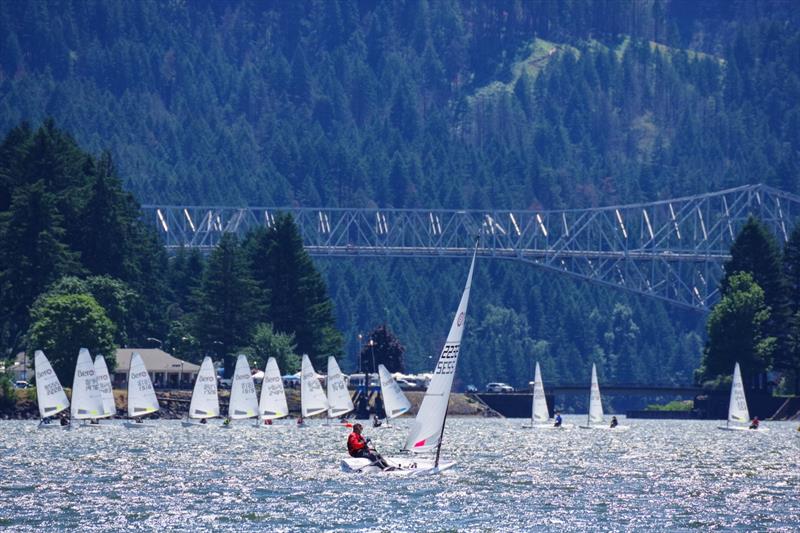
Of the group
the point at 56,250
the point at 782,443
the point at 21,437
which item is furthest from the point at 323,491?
the point at 56,250

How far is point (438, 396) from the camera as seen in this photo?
65.4m

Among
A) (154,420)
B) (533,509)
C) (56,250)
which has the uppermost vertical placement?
(56,250)

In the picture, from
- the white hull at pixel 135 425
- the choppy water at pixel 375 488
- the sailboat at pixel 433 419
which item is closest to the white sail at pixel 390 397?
the white hull at pixel 135 425

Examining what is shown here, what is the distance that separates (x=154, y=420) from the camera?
415ft

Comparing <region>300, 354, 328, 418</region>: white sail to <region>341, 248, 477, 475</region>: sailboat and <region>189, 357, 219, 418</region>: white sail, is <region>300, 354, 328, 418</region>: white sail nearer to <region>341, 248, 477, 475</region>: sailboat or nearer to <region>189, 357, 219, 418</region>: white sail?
<region>189, 357, 219, 418</region>: white sail

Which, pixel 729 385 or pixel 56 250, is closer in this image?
pixel 56 250

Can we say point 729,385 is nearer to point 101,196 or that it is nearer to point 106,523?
point 101,196

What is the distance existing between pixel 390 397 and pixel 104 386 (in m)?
16.0

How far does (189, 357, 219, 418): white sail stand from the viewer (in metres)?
120

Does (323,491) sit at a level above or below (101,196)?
below

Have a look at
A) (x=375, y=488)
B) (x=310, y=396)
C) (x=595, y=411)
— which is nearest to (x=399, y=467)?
(x=375, y=488)

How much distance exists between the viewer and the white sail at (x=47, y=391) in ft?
359

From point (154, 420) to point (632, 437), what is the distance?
2977 centimetres

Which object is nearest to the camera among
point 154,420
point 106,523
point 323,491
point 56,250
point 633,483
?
point 106,523
